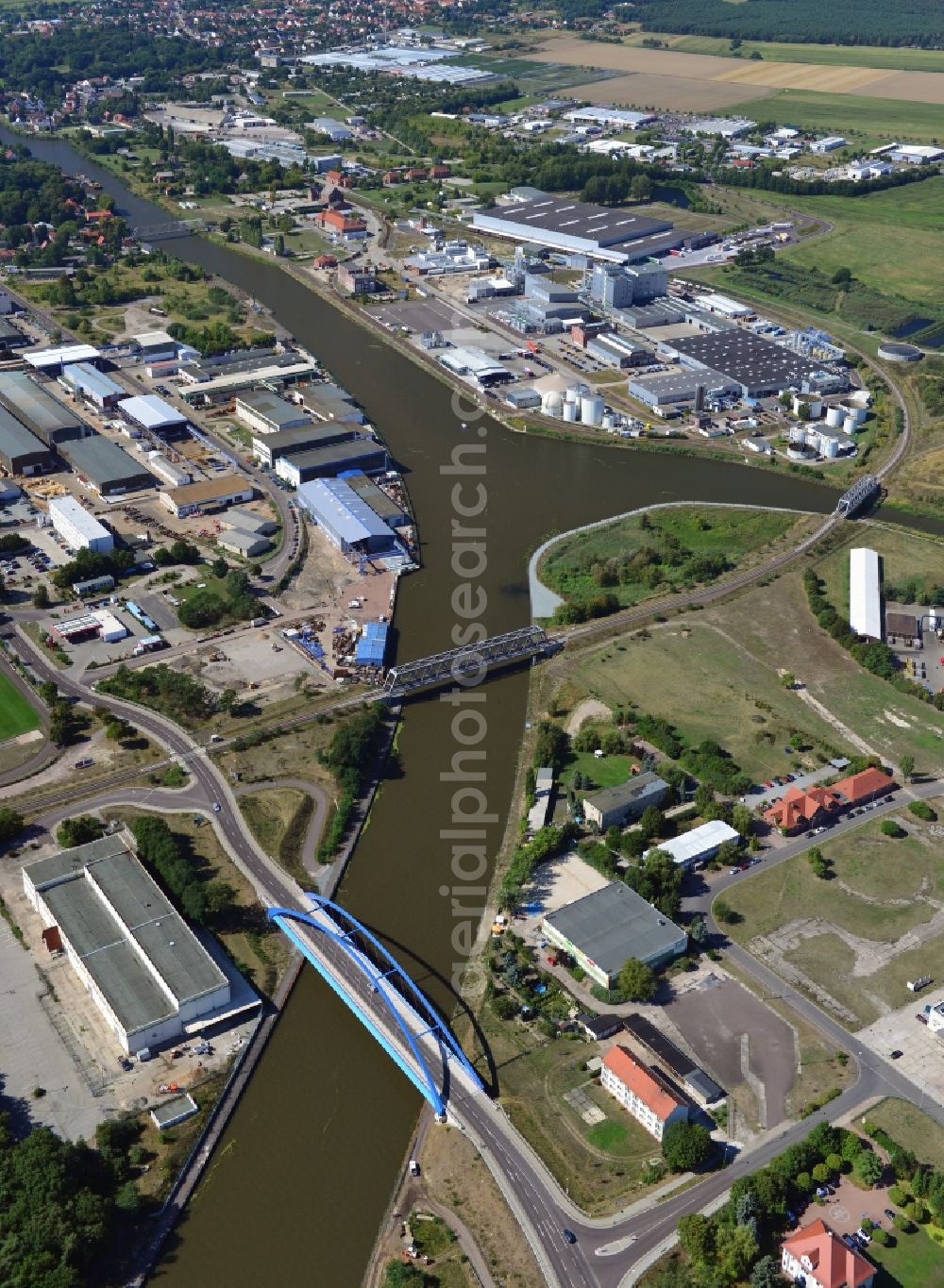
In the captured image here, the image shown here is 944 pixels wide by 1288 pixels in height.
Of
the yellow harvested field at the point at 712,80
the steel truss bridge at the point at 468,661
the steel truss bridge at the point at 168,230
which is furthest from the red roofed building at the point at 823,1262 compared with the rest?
the yellow harvested field at the point at 712,80

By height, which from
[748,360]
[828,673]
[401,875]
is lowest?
[401,875]

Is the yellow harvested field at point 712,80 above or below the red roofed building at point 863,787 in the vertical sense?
above

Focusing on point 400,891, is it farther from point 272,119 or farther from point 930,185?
point 272,119

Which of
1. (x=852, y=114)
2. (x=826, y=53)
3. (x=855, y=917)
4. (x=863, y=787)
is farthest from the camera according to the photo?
(x=826, y=53)

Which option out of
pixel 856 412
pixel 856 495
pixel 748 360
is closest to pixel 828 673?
pixel 856 495

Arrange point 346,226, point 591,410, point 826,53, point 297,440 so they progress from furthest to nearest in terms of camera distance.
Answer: point 826,53, point 346,226, point 591,410, point 297,440

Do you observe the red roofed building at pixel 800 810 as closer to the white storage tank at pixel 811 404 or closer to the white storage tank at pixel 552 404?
the white storage tank at pixel 552 404

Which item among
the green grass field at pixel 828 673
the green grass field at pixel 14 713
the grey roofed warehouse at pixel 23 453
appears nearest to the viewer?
the green grass field at pixel 14 713

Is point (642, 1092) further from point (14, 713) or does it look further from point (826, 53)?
point (826, 53)
